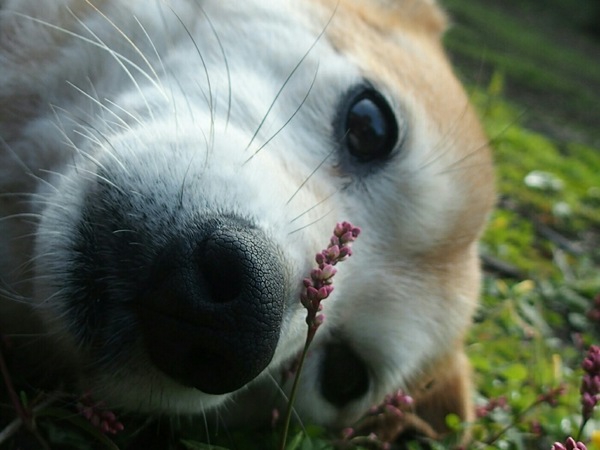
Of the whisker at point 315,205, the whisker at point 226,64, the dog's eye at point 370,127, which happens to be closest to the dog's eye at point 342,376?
the whisker at point 315,205

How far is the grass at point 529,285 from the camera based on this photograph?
2.56 m

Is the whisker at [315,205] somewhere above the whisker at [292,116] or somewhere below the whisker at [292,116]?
below

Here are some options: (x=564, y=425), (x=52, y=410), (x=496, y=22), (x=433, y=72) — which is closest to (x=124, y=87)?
(x=52, y=410)

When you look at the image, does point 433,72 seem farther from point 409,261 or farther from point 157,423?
point 157,423

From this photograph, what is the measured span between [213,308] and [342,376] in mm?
1039

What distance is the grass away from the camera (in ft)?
8.39

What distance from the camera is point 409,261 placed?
250 cm

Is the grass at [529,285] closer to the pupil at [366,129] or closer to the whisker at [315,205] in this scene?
the whisker at [315,205]

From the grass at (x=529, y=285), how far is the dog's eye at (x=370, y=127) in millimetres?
749

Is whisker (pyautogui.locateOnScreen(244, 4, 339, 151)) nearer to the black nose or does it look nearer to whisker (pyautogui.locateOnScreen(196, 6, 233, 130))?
whisker (pyautogui.locateOnScreen(196, 6, 233, 130))

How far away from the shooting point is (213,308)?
1607 millimetres

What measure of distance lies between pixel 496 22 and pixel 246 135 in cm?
1655

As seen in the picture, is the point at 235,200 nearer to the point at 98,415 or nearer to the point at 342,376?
the point at 98,415

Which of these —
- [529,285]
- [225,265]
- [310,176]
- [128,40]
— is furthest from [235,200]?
[529,285]
